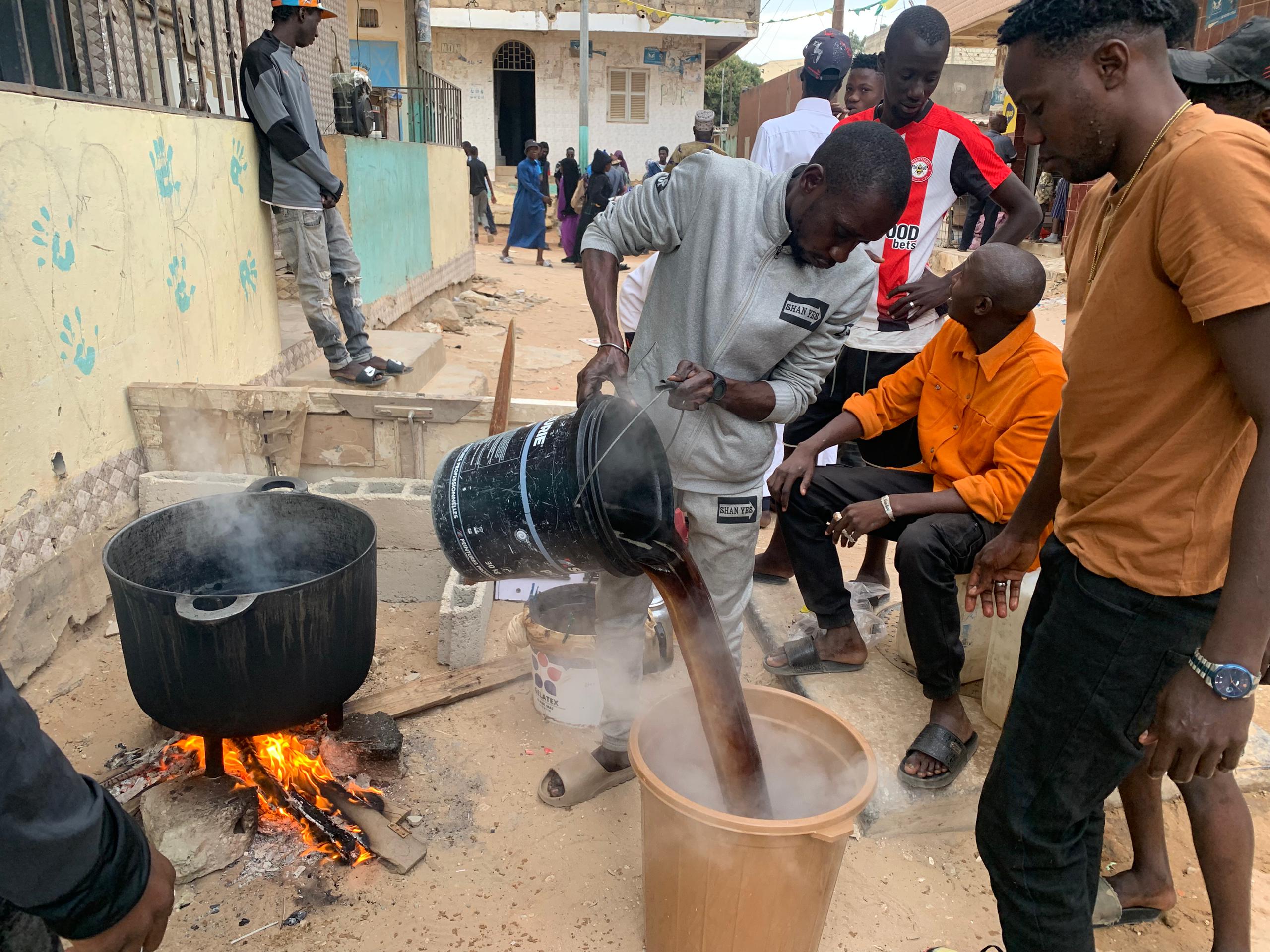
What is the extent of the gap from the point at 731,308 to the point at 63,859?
6.25 feet

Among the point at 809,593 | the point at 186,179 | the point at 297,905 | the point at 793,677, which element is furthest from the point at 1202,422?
the point at 186,179

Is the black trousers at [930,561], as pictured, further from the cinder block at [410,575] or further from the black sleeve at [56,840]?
the black sleeve at [56,840]

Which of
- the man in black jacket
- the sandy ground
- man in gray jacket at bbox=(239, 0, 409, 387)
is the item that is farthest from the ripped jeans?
the man in black jacket

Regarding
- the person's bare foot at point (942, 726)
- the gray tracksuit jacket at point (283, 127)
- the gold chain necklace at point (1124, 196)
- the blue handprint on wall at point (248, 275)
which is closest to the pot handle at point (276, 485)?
the person's bare foot at point (942, 726)

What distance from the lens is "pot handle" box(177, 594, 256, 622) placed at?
2125 mm

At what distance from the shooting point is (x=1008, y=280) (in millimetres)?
2740

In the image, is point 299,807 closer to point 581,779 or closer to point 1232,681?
point 581,779

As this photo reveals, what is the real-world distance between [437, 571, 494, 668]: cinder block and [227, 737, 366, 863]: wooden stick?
3.10 ft

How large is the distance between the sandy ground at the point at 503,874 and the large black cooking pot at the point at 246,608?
46 cm

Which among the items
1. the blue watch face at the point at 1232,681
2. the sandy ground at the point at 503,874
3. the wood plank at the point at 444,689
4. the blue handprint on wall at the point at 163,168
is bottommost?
the sandy ground at the point at 503,874

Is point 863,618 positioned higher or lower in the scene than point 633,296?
lower

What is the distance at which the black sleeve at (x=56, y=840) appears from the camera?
110cm

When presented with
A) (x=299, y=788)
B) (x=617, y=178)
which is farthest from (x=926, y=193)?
(x=617, y=178)

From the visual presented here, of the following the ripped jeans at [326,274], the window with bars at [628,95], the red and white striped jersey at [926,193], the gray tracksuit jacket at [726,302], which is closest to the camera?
the gray tracksuit jacket at [726,302]
